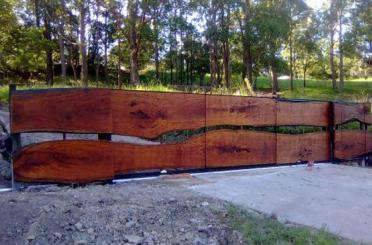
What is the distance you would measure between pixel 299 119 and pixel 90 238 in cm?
413

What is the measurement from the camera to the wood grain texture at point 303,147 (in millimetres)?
5369

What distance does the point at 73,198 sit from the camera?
9.68 ft

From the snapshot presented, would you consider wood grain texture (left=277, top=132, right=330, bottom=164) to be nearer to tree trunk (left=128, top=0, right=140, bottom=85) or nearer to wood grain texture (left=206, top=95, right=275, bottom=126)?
wood grain texture (left=206, top=95, right=275, bottom=126)

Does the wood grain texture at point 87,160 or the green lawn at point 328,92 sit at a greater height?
the green lawn at point 328,92

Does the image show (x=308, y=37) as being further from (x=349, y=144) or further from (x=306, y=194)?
(x=306, y=194)

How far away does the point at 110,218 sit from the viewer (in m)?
2.56

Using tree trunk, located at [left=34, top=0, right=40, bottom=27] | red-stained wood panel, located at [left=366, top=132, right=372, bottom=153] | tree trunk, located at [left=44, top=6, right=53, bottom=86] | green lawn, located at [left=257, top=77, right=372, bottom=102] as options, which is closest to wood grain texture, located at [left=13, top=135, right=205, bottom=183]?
red-stained wood panel, located at [left=366, top=132, right=372, bottom=153]

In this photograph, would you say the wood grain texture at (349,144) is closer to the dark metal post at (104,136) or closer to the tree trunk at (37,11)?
the dark metal post at (104,136)

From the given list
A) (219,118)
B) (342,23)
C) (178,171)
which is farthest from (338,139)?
(342,23)

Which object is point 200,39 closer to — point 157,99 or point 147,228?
point 157,99

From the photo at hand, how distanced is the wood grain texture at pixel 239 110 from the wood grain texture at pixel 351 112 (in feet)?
5.22

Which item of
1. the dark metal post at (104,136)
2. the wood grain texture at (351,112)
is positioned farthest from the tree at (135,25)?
the dark metal post at (104,136)

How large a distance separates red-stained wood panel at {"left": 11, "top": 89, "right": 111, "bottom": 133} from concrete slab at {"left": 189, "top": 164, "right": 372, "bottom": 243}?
117 cm

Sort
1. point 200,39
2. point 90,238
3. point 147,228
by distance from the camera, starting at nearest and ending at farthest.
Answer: point 90,238
point 147,228
point 200,39
